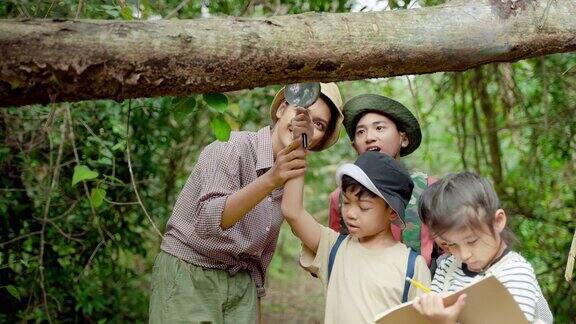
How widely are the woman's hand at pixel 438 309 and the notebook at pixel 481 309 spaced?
2 centimetres

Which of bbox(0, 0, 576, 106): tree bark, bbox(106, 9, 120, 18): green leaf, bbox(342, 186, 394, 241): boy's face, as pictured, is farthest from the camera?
bbox(106, 9, 120, 18): green leaf

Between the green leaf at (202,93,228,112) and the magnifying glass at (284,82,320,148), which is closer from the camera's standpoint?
the green leaf at (202,93,228,112)

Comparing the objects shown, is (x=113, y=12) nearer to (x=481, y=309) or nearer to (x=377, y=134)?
(x=377, y=134)

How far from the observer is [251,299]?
2799 mm

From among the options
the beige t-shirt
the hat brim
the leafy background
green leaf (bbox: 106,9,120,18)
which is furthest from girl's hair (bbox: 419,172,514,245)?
green leaf (bbox: 106,9,120,18)

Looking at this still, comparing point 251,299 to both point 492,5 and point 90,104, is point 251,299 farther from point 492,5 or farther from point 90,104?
point 90,104

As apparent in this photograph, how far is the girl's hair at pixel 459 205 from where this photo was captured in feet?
7.34

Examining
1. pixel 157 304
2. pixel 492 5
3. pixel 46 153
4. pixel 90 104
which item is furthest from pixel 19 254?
pixel 492 5

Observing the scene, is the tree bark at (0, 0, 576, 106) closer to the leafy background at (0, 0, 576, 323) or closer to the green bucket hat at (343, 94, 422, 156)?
the green bucket hat at (343, 94, 422, 156)

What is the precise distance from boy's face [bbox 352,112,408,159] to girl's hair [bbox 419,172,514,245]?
619 mm

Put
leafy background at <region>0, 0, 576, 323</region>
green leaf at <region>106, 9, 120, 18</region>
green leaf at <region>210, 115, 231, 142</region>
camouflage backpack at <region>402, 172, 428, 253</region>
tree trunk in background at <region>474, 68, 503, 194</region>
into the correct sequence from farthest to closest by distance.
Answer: tree trunk in background at <region>474, 68, 503, 194</region> → leafy background at <region>0, 0, 576, 323</region> → green leaf at <region>106, 9, 120, 18</region> → camouflage backpack at <region>402, 172, 428, 253</region> → green leaf at <region>210, 115, 231, 142</region>

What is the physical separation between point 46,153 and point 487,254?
3013mm

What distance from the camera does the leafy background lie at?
13.8ft

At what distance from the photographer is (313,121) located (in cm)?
272
